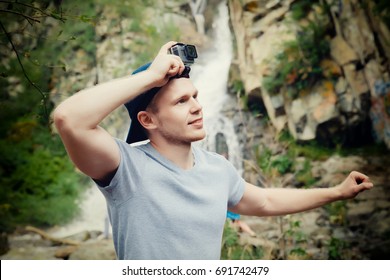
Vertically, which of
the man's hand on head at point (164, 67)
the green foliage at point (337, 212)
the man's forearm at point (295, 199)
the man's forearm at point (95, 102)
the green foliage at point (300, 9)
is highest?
the green foliage at point (300, 9)

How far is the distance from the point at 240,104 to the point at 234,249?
0.81m

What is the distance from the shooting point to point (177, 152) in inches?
65.9

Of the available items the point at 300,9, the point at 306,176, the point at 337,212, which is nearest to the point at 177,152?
the point at 306,176

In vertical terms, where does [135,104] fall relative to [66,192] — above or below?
above

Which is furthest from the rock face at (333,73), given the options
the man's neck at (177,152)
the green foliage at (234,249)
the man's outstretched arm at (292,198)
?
the man's neck at (177,152)

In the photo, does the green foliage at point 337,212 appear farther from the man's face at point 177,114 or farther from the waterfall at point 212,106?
the man's face at point 177,114

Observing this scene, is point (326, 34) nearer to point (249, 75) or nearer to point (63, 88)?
point (249, 75)

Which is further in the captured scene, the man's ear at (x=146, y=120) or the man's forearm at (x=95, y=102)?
the man's ear at (x=146, y=120)

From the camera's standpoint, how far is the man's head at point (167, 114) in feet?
5.50

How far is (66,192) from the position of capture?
245cm

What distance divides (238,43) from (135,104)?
3.93 feet
